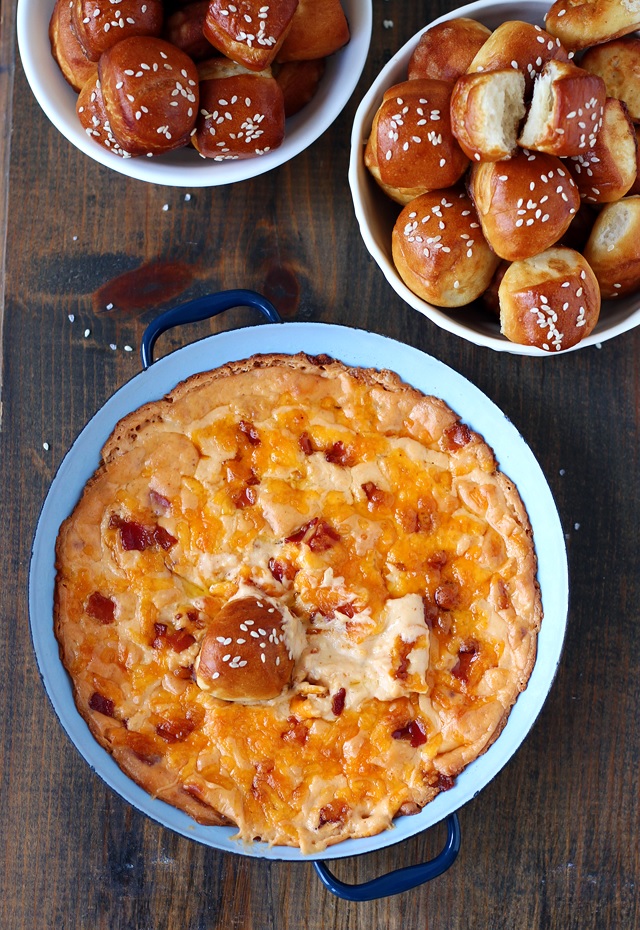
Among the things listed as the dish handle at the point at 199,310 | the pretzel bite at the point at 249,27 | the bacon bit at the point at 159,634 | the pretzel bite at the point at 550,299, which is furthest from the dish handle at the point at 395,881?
the pretzel bite at the point at 249,27

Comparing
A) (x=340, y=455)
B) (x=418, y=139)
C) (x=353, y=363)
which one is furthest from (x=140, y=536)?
(x=418, y=139)

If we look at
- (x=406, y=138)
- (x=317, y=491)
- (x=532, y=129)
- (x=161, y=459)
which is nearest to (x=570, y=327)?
(x=532, y=129)

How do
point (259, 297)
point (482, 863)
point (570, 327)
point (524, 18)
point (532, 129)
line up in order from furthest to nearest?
1. point (482, 863)
2. point (259, 297)
3. point (524, 18)
4. point (570, 327)
5. point (532, 129)

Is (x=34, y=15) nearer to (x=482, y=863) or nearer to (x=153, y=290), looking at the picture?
(x=153, y=290)

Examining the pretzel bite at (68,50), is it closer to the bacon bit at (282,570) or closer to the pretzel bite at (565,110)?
the pretzel bite at (565,110)

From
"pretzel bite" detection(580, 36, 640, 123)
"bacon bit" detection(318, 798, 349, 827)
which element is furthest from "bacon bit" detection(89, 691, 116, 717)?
"pretzel bite" detection(580, 36, 640, 123)

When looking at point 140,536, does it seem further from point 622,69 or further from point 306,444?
point 622,69
